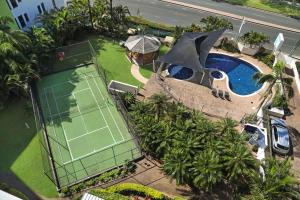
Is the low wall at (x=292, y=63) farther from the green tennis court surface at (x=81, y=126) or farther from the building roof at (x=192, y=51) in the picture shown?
the green tennis court surface at (x=81, y=126)

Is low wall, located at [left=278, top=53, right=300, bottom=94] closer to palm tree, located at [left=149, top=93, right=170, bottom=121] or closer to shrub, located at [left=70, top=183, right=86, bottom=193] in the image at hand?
palm tree, located at [left=149, top=93, right=170, bottom=121]

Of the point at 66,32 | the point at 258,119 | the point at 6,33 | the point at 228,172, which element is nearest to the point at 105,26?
the point at 66,32

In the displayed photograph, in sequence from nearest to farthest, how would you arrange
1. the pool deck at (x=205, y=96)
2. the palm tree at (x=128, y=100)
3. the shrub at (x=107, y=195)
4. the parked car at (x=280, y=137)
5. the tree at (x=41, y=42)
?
1. the shrub at (x=107, y=195)
2. the parked car at (x=280, y=137)
3. the palm tree at (x=128, y=100)
4. the pool deck at (x=205, y=96)
5. the tree at (x=41, y=42)

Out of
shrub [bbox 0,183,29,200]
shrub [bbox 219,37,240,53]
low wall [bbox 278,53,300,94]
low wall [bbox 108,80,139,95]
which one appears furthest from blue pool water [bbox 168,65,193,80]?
shrub [bbox 0,183,29,200]

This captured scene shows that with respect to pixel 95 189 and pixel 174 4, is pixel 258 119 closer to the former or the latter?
pixel 95 189

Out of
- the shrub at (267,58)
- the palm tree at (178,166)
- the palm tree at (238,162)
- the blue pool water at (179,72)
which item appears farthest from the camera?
the shrub at (267,58)

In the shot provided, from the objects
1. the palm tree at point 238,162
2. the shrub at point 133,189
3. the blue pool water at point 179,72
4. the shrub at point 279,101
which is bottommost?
the shrub at point 133,189

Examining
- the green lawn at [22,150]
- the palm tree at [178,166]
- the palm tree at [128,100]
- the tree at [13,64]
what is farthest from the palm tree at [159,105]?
the tree at [13,64]
